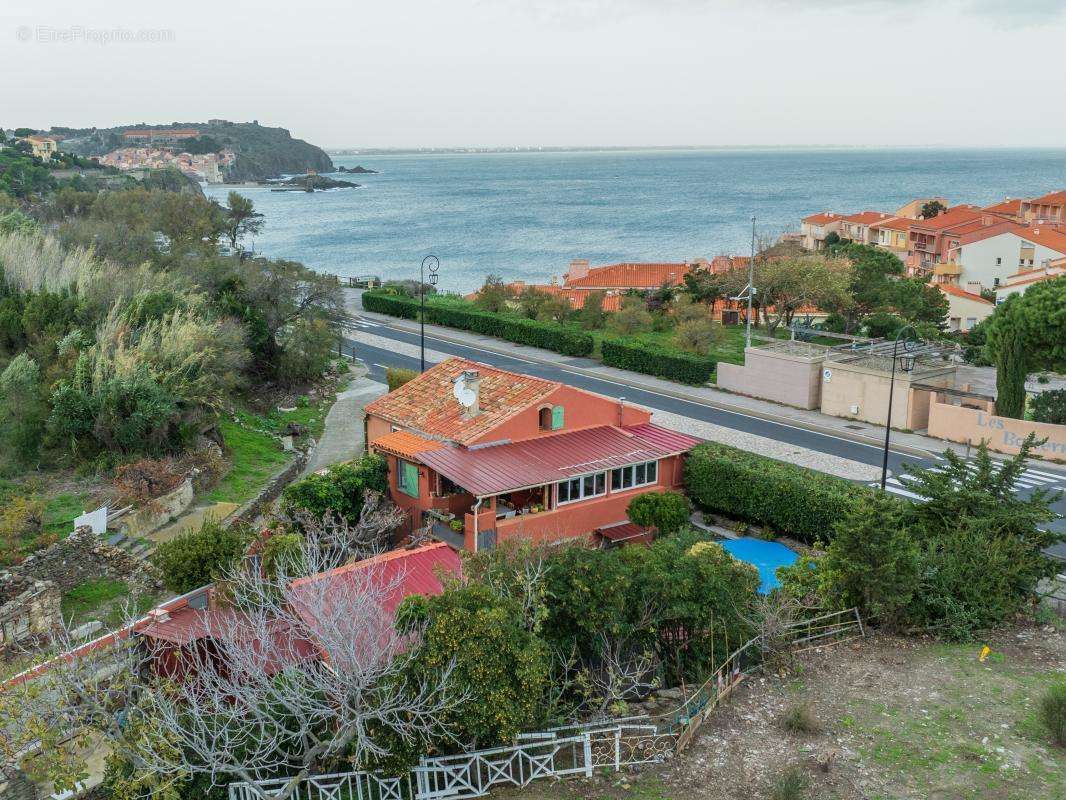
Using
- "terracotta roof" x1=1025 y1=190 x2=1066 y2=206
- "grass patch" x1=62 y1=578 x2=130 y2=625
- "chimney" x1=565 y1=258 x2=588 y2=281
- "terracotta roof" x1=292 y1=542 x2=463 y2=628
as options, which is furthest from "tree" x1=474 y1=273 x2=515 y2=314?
"terracotta roof" x1=1025 y1=190 x2=1066 y2=206

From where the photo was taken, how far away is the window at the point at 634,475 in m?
29.3

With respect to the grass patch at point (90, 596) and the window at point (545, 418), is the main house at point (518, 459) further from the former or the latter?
the grass patch at point (90, 596)

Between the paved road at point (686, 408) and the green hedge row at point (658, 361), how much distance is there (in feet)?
7.79

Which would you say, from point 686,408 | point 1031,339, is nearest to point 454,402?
point 686,408

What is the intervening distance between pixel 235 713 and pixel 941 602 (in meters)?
14.5

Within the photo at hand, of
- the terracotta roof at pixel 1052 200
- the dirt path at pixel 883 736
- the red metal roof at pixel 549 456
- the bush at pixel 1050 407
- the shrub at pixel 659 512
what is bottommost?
the shrub at pixel 659 512

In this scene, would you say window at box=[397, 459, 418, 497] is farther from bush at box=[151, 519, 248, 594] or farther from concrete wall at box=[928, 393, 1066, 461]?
concrete wall at box=[928, 393, 1066, 461]

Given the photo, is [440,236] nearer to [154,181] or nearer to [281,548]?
[154,181]

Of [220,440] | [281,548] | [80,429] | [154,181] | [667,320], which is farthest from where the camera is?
[154,181]

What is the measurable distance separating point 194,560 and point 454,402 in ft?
37.2

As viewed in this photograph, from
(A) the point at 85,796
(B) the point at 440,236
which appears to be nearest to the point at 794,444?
(A) the point at 85,796

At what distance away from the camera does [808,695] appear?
1744 centimetres

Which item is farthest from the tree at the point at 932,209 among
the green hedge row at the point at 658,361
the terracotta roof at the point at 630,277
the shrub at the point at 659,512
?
the shrub at the point at 659,512

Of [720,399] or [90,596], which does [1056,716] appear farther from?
[720,399]
